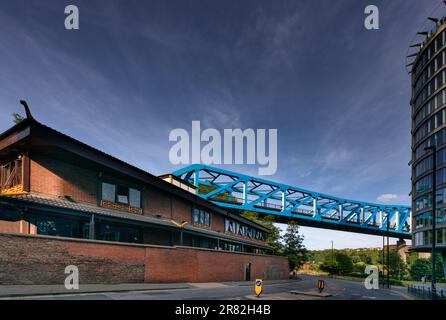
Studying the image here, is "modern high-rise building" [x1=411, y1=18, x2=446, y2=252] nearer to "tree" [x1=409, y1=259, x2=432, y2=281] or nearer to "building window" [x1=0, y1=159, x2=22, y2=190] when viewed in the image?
"tree" [x1=409, y1=259, x2=432, y2=281]

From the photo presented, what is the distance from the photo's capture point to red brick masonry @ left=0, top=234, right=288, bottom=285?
14477 millimetres

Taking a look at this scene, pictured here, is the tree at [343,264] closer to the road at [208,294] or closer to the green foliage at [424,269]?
the green foliage at [424,269]

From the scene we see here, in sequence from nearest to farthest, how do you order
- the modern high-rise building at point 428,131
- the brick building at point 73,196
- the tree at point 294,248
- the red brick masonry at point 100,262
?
the red brick masonry at point 100,262
the brick building at point 73,196
the modern high-rise building at point 428,131
the tree at point 294,248

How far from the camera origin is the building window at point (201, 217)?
34612mm

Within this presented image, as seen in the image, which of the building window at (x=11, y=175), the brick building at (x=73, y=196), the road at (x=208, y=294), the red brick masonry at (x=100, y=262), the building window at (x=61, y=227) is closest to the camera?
the road at (x=208, y=294)

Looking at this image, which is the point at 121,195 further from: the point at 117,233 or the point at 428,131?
the point at 428,131

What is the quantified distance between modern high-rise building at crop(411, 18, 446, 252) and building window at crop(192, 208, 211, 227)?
36.2m

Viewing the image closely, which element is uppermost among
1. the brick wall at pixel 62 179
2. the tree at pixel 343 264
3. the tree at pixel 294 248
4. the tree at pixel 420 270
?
the brick wall at pixel 62 179

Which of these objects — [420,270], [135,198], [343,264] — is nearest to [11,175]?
[135,198]

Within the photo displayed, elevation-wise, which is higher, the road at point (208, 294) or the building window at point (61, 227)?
the building window at point (61, 227)

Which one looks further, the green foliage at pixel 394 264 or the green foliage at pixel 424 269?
the green foliage at pixel 394 264

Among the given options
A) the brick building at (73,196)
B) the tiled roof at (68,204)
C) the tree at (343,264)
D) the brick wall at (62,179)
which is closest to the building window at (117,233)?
the brick building at (73,196)

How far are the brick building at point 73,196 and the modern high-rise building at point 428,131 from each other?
40.6 metres
